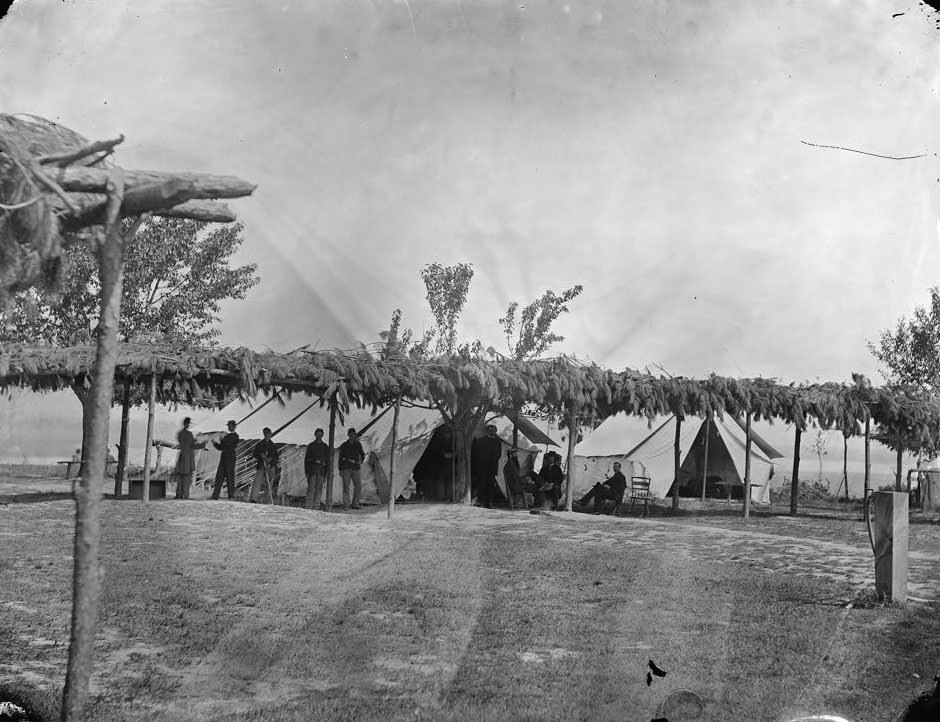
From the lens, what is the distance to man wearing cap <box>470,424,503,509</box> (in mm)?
9680

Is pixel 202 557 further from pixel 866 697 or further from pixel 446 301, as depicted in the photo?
pixel 866 697

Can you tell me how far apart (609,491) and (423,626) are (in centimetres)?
784

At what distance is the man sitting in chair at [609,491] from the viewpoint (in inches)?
448

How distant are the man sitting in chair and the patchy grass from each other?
5.10 metres

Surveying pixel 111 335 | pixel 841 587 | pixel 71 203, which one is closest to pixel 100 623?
pixel 111 335

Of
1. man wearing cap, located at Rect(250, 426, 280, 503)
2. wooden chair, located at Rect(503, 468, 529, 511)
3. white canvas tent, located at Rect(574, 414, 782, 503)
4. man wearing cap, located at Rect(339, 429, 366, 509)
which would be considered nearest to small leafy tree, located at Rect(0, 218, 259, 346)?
man wearing cap, located at Rect(339, 429, 366, 509)

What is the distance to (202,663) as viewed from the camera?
381 centimetres

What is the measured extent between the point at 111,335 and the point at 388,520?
3.99 metres

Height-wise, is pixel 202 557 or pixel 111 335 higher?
pixel 111 335

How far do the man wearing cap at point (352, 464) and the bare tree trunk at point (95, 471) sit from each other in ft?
19.6

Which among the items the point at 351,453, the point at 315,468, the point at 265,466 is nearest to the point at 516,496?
the point at 351,453

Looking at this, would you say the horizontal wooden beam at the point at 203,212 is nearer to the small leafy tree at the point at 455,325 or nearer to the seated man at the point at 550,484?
the small leafy tree at the point at 455,325

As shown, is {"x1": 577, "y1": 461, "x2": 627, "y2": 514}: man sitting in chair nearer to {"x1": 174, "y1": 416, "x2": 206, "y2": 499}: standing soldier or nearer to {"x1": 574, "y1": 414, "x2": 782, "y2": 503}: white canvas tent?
{"x1": 574, "y1": 414, "x2": 782, "y2": 503}: white canvas tent

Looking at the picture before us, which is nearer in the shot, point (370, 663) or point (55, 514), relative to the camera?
point (370, 663)
